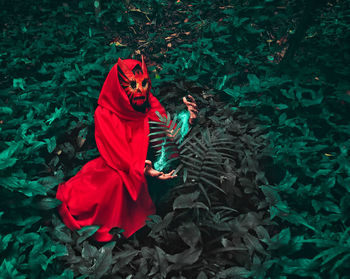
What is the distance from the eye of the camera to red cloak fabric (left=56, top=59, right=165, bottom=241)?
186 centimetres

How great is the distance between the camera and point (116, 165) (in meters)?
1.89

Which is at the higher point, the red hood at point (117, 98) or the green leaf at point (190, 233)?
the red hood at point (117, 98)

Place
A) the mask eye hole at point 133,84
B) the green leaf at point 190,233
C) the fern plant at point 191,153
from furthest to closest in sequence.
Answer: the mask eye hole at point 133,84 < the fern plant at point 191,153 < the green leaf at point 190,233

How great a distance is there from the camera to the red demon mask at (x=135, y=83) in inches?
70.6

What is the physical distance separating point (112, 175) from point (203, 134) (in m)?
0.80

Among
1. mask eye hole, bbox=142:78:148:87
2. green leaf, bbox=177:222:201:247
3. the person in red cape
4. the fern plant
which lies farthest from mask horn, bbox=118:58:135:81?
green leaf, bbox=177:222:201:247

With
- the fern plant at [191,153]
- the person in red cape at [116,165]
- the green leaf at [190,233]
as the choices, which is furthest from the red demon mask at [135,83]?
the green leaf at [190,233]

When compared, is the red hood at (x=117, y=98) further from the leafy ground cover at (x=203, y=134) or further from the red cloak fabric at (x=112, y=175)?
the leafy ground cover at (x=203, y=134)

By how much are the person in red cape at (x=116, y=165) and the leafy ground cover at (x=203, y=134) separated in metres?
0.14

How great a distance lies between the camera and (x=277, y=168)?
2359 millimetres

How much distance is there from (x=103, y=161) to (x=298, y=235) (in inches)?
66.3

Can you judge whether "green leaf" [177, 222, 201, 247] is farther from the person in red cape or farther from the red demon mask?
the red demon mask

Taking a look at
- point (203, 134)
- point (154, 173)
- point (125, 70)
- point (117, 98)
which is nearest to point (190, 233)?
point (154, 173)

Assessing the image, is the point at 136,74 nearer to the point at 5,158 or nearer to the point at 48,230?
the point at 5,158
